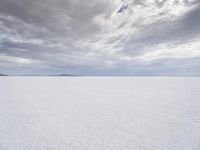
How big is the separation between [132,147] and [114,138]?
38 cm

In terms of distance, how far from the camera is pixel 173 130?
103 inches

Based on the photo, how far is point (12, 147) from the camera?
2.01 meters

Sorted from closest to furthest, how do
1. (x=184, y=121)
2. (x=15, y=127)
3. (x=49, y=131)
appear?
1. (x=49, y=131)
2. (x=15, y=127)
3. (x=184, y=121)

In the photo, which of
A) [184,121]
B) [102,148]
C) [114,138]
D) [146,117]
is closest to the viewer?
[102,148]

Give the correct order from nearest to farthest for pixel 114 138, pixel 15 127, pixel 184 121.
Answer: pixel 114 138
pixel 15 127
pixel 184 121

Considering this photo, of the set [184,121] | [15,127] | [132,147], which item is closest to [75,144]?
[132,147]

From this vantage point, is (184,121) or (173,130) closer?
(173,130)

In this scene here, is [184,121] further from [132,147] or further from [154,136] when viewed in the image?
[132,147]

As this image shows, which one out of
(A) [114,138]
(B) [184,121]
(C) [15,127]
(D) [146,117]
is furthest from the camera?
(D) [146,117]

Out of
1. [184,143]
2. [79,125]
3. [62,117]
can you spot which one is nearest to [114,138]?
[79,125]

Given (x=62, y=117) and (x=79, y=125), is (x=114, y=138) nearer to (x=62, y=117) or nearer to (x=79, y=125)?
(x=79, y=125)

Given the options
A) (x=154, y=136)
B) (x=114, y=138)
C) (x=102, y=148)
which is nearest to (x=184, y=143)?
(x=154, y=136)

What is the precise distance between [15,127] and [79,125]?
53.0 inches

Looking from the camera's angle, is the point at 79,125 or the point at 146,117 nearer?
the point at 79,125
